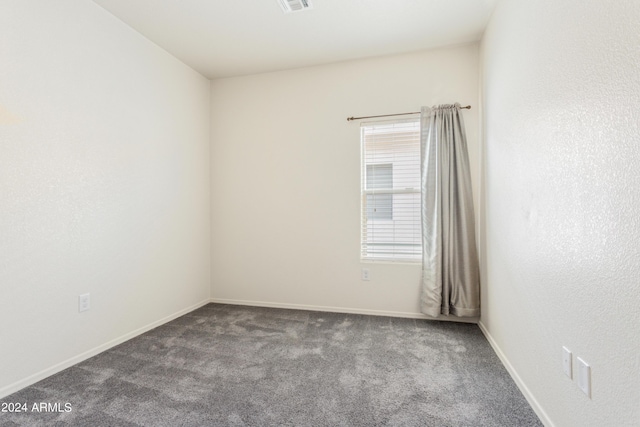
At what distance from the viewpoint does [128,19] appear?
2424 mm

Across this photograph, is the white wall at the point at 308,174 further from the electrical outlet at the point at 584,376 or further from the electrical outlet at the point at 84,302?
the electrical outlet at the point at 584,376

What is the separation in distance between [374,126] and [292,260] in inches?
65.5

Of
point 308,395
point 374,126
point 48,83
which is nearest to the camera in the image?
point 308,395

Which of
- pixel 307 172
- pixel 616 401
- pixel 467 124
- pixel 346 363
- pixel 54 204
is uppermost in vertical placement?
pixel 467 124

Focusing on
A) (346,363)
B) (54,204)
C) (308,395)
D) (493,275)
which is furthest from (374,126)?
(54,204)

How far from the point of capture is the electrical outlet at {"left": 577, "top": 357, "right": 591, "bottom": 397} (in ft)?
3.66

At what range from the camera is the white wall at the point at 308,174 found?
2.96 metres

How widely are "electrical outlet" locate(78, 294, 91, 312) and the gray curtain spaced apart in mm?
2727

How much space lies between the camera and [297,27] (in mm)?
2537

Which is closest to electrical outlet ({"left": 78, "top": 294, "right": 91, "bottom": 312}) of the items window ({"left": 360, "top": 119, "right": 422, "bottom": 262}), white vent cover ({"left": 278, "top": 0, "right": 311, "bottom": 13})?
window ({"left": 360, "top": 119, "right": 422, "bottom": 262})

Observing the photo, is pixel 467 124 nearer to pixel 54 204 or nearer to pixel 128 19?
pixel 128 19

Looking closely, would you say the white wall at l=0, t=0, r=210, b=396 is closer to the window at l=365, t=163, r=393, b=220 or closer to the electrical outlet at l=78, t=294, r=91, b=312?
Answer: the electrical outlet at l=78, t=294, r=91, b=312

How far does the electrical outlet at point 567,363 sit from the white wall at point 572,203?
3 centimetres

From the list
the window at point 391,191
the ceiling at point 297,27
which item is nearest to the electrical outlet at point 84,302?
the ceiling at point 297,27
